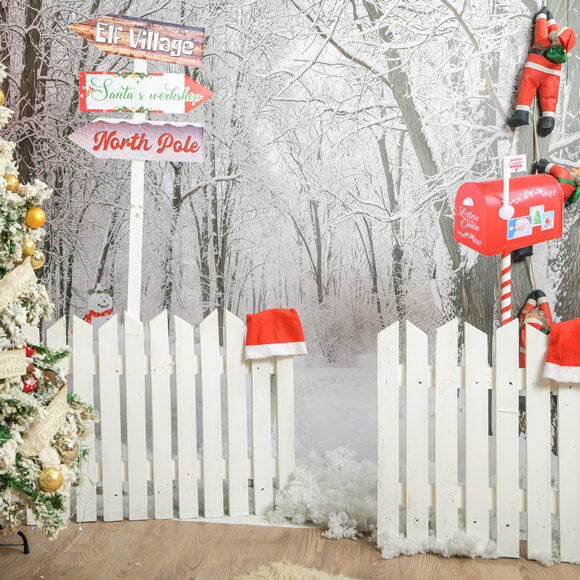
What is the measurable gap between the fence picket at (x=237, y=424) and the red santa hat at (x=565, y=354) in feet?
4.31

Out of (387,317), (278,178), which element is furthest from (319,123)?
(387,317)

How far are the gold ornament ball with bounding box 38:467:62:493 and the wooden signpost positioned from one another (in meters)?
1.07

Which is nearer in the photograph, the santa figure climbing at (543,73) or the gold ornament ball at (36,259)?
the gold ornament ball at (36,259)

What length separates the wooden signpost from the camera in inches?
110

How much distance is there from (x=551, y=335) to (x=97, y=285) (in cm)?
232

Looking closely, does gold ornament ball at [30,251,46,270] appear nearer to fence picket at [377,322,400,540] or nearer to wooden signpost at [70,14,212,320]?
wooden signpost at [70,14,212,320]

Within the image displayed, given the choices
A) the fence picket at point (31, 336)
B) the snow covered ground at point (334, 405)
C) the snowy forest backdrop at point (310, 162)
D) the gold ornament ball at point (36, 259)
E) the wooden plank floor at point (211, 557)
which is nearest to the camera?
the gold ornament ball at point (36, 259)

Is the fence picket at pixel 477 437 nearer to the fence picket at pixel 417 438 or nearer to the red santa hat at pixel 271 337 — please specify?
the fence picket at pixel 417 438

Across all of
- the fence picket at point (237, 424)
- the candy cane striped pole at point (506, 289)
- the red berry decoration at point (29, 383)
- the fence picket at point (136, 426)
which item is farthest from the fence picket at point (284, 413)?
the red berry decoration at point (29, 383)

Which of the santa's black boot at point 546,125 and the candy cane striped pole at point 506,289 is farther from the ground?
the santa's black boot at point 546,125

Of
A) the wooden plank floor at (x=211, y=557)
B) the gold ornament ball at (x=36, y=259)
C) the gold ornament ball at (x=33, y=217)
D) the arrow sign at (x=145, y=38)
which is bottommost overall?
the wooden plank floor at (x=211, y=557)

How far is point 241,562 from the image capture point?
2.46 metres

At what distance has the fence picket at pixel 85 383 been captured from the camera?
2795mm

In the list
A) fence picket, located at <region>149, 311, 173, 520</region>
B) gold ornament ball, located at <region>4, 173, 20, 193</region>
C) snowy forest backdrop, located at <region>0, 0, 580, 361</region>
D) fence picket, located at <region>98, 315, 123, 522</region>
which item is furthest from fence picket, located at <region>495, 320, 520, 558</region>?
gold ornament ball, located at <region>4, 173, 20, 193</region>
